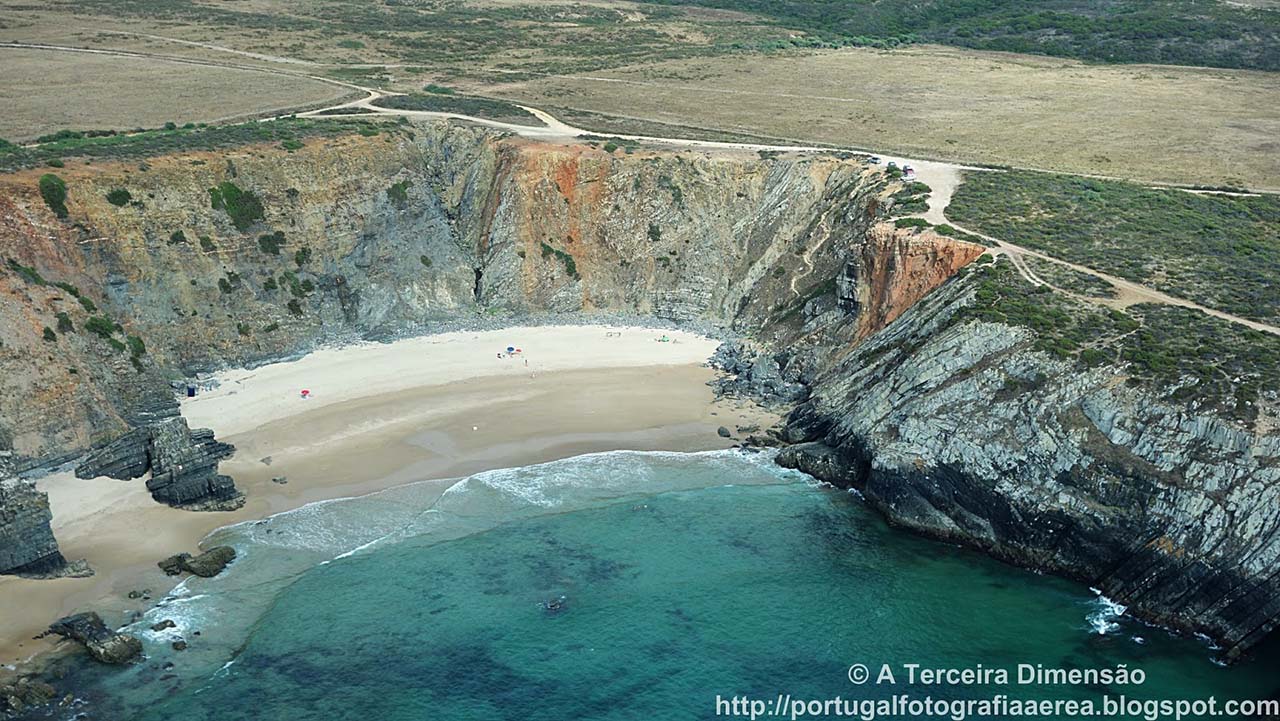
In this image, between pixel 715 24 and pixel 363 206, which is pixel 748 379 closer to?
pixel 363 206

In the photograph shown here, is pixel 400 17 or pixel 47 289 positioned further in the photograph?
pixel 400 17

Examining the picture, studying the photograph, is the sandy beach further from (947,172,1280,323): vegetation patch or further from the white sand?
(947,172,1280,323): vegetation patch

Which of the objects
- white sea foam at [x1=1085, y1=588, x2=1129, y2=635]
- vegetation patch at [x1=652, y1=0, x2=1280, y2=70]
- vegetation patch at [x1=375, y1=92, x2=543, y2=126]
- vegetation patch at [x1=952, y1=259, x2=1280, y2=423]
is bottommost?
white sea foam at [x1=1085, y1=588, x2=1129, y2=635]

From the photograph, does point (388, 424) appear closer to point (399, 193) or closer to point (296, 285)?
point (296, 285)

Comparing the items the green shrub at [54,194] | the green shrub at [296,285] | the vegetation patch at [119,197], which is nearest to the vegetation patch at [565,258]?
the green shrub at [296,285]

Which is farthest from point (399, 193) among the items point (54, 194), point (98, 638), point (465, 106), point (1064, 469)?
point (1064, 469)

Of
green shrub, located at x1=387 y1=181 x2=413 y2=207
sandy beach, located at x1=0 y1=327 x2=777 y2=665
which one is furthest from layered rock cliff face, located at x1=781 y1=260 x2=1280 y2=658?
green shrub, located at x1=387 y1=181 x2=413 y2=207

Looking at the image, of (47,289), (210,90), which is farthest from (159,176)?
(210,90)
